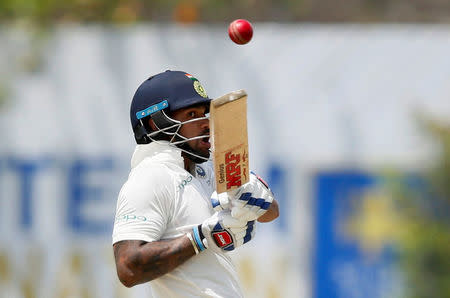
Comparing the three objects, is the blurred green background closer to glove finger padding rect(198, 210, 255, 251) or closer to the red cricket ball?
the red cricket ball

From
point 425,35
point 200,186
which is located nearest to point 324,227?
point 425,35

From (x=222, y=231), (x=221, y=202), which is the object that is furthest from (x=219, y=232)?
(x=221, y=202)

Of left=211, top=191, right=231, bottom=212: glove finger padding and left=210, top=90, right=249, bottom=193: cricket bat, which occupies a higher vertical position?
left=210, top=90, right=249, bottom=193: cricket bat

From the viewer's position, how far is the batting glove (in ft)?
11.6

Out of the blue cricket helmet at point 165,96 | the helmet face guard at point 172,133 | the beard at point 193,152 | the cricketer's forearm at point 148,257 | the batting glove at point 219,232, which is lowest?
the cricketer's forearm at point 148,257

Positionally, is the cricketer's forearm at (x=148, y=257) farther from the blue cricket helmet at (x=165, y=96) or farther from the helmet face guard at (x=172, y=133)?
the blue cricket helmet at (x=165, y=96)

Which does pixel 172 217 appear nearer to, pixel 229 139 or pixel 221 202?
pixel 221 202

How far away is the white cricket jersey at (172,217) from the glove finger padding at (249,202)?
24cm

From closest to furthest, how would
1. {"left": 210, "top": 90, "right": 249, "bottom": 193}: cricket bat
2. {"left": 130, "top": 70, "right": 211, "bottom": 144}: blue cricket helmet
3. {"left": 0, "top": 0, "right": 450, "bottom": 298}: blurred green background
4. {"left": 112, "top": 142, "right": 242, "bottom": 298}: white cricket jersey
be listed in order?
{"left": 210, "top": 90, "right": 249, "bottom": 193}: cricket bat < {"left": 112, "top": 142, "right": 242, "bottom": 298}: white cricket jersey < {"left": 130, "top": 70, "right": 211, "bottom": 144}: blue cricket helmet < {"left": 0, "top": 0, "right": 450, "bottom": 298}: blurred green background

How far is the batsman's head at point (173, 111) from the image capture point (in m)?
3.85

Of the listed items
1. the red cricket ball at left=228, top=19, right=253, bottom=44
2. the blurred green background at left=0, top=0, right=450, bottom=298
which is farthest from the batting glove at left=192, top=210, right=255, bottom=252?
the blurred green background at left=0, top=0, right=450, bottom=298

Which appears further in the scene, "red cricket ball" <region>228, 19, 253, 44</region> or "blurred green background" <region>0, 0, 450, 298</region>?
"blurred green background" <region>0, 0, 450, 298</region>

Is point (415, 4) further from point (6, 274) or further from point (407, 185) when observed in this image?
point (6, 274)

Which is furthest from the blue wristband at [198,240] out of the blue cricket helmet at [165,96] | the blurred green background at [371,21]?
the blurred green background at [371,21]
